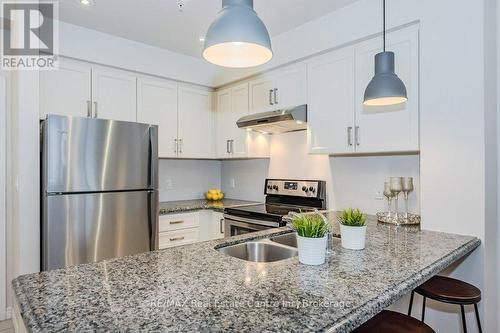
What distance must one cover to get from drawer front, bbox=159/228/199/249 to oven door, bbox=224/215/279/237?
1.22ft

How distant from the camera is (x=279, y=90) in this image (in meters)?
3.06

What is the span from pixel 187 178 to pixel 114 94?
1.37 m

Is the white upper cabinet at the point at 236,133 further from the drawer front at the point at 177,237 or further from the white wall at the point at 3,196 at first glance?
the white wall at the point at 3,196

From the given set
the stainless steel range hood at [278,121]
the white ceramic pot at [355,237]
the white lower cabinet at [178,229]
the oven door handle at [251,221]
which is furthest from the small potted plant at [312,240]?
the white lower cabinet at [178,229]

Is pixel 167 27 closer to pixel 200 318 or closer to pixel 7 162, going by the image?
pixel 7 162

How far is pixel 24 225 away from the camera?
2273 millimetres

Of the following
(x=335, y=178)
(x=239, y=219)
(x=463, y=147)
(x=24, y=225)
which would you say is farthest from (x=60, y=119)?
(x=463, y=147)

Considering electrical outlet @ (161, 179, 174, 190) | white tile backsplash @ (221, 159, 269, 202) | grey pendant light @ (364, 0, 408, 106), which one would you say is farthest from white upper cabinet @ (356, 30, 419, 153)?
electrical outlet @ (161, 179, 174, 190)

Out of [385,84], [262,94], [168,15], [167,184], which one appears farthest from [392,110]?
[167,184]

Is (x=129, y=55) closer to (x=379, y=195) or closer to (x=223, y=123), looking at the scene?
(x=223, y=123)

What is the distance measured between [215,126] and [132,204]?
1566 millimetres

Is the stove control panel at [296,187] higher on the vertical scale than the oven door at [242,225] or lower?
higher

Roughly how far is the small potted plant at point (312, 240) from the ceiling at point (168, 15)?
73.3 inches

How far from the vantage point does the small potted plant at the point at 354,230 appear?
1534mm
